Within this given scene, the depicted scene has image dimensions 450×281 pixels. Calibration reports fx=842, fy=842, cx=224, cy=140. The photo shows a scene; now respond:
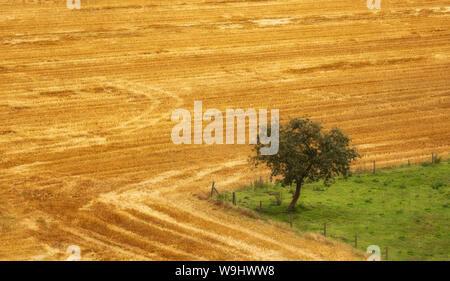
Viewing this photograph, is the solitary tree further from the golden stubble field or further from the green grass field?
the golden stubble field

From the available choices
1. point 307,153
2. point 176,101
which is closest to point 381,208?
point 307,153

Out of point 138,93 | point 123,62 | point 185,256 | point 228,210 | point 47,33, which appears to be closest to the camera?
point 185,256

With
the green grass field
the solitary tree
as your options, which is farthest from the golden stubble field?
the solitary tree

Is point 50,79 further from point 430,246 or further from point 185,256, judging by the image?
point 430,246

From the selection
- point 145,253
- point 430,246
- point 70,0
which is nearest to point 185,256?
point 145,253

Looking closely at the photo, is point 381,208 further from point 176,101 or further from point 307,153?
point 176,101
